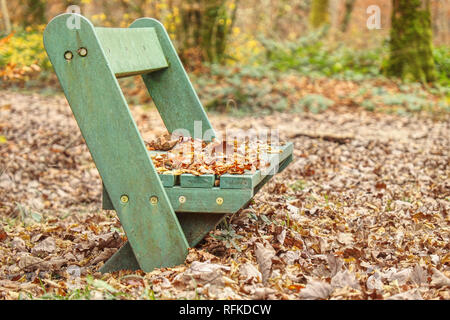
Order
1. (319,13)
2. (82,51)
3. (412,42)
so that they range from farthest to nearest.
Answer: (319,13)
(412,42)
(82,51)

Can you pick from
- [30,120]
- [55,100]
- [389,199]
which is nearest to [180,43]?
[55,100]

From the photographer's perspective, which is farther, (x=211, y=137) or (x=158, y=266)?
(x=211, y=137)

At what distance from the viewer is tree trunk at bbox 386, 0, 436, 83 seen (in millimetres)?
11500

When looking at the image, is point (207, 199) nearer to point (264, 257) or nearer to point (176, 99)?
point (264, 257)

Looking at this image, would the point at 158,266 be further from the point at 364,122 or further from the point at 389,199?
the point at 364,122

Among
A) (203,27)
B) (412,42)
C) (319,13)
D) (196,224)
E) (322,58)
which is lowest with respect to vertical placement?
(196,224)

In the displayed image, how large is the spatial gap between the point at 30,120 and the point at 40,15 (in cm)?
835

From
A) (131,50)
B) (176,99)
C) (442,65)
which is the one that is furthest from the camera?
(442,65)

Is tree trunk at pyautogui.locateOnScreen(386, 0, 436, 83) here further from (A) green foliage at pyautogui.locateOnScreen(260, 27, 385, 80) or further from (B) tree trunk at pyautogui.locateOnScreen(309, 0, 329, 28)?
(B) tree trunk at pyautogui.locateOnScreen(309, 0, 329, 28)

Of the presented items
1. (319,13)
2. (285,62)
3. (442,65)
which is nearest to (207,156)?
(285,62)

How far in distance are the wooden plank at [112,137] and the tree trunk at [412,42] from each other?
9744 mm

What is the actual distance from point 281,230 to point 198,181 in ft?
2.71

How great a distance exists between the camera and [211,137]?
3812mm

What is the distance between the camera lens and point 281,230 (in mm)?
3395
